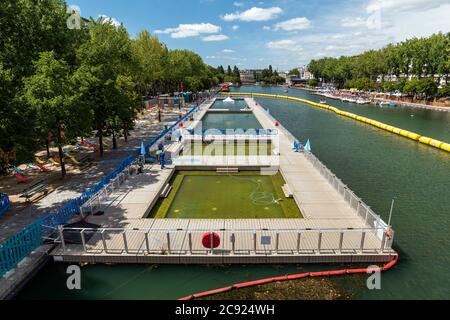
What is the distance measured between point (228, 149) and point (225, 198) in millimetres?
13922

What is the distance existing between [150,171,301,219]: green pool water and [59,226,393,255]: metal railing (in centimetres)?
321

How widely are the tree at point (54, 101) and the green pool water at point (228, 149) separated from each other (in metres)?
12.6

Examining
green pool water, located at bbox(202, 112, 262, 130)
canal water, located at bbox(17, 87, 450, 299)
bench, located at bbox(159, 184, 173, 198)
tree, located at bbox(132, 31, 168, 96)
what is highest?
tree, located at bbox(132, 31, 168, 96)

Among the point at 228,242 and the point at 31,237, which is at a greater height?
the point at 31,237

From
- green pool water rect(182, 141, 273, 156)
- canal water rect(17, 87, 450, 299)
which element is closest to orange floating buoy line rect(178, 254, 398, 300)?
canal water rect(17, 87, 450, 299)

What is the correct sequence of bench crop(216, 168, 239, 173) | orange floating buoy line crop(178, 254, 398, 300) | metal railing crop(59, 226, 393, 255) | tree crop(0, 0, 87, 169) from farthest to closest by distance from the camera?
bench crop(216, 168, 239, 173)
tree crop(0, 0, 87, 169)
metal railing crop(59, 226, 393, 255)
orange floating buoy line crop(178, 254, 398, 300)

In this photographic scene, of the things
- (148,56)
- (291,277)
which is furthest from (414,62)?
(291,277)

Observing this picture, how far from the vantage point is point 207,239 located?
1462 cm

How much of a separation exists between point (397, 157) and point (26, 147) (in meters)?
36.8

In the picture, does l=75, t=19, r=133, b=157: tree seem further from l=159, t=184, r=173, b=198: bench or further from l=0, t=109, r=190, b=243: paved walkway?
l=159, t=184, r=173, b=198: bench

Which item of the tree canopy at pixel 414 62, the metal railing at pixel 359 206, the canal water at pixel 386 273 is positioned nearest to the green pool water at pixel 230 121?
the canal water at pixel 386 273

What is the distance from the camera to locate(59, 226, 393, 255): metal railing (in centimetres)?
1475

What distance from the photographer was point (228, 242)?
51.2 ft

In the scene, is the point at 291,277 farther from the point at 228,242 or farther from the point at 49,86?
the point at 49,86
